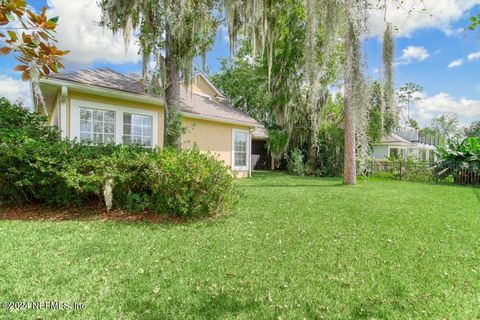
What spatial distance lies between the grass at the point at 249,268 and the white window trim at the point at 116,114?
356 centimetres

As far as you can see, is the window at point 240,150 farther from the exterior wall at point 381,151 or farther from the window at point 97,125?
the exterior wall at point 381,151

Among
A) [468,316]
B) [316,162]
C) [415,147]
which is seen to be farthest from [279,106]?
[415,147]

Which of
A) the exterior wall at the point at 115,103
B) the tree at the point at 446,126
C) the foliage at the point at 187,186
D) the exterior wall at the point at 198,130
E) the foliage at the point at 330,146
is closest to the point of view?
the foliage at the point at 187,186

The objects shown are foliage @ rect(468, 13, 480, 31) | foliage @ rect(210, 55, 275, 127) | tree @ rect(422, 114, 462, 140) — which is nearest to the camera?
foliage @ rect(468, 13, 480, 31)

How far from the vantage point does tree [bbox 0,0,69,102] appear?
1.32 m

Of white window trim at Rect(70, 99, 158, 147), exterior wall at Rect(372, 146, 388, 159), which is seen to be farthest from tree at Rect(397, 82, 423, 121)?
white window trim at Rect(70, 99, 158, 147)

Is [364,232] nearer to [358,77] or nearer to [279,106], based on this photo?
[358,77]

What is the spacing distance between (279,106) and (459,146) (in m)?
8.66

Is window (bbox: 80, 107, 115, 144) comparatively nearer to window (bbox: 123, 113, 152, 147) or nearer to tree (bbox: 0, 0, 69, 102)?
window (bbox: 123, 113, 152, 147)

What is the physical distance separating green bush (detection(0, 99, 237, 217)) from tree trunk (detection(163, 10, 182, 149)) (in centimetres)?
198

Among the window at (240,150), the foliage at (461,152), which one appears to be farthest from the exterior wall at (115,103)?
the foliage at (461,152)

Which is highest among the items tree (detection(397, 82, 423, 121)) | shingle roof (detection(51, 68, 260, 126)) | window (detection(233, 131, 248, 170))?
tree (detection(397, 82, 423, 121))

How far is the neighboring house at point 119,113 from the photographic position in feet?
24.5

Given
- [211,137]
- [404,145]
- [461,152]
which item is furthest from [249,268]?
[404,145]
